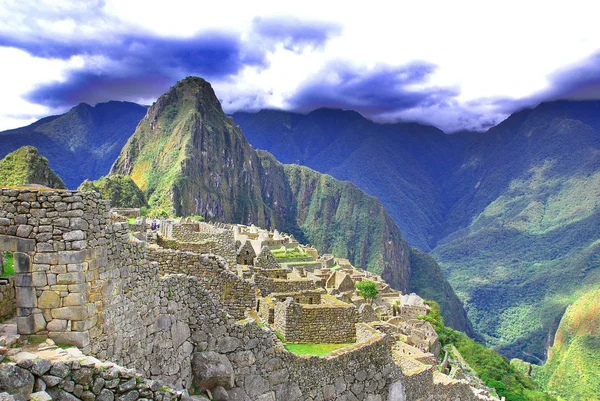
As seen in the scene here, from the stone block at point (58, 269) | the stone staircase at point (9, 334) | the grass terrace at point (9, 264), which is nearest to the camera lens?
the stone staircase at point (9, 334)

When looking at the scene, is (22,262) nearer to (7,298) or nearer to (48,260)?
(48,260)

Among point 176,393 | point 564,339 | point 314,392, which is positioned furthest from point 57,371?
point 564,339

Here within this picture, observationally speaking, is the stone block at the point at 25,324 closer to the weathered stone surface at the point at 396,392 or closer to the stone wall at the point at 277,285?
the stone wall at the point at 277,285

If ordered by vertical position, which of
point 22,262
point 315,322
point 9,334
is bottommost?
point 315,322

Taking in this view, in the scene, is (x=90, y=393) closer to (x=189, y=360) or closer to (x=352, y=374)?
(x=189, y=360)

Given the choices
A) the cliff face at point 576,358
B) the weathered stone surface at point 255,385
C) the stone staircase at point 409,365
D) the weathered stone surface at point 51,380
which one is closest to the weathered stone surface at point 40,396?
the weathered stone surface at point 51,380

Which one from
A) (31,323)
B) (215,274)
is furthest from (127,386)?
(215,274)
